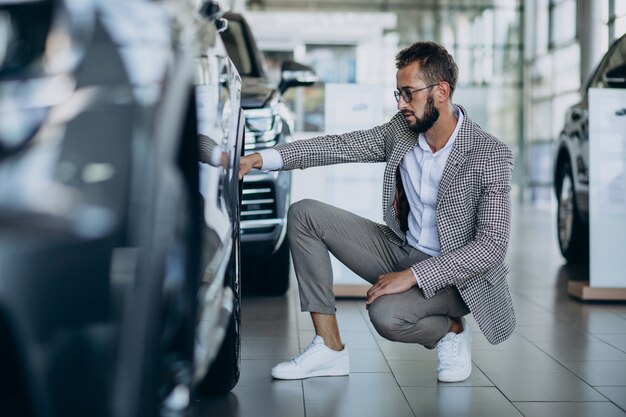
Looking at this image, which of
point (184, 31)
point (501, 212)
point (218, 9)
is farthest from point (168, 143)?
point (501, 212)

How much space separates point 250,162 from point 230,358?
27.3 inches

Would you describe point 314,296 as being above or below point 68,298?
below

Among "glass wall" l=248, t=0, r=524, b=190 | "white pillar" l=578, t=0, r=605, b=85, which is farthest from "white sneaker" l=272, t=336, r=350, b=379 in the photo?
"glass wall" l=248, t=0, r=524, b=190

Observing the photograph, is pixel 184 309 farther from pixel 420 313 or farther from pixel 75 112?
pixel 420 313

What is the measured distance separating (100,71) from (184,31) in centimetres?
29

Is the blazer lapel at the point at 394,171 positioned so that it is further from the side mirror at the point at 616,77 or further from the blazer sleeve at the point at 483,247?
the side mirror at the point at 616,77

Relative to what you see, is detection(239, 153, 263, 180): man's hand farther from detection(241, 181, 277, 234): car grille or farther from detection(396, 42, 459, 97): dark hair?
detection(241, 181, 277, 234): car grille

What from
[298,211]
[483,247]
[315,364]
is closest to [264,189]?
[298,211]

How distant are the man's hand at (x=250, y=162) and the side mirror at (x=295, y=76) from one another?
230cm

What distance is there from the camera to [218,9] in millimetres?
2070

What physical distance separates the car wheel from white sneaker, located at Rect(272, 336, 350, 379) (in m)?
0.30

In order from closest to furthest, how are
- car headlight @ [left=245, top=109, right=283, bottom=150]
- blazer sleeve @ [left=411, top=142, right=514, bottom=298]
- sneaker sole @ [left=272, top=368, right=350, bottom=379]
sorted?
blazer sleeve @ [left=411, top=142, right=514, bottom=298]
sneaker sole @ [left=272, top=368, right=350, bottom=379]
car headlight @ [left=245, top=109, right=283, bottom=150]

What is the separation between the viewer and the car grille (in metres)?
4.75

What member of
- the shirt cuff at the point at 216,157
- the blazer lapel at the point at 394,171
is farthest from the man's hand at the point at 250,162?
the shirt cuff at the point at 216,157
